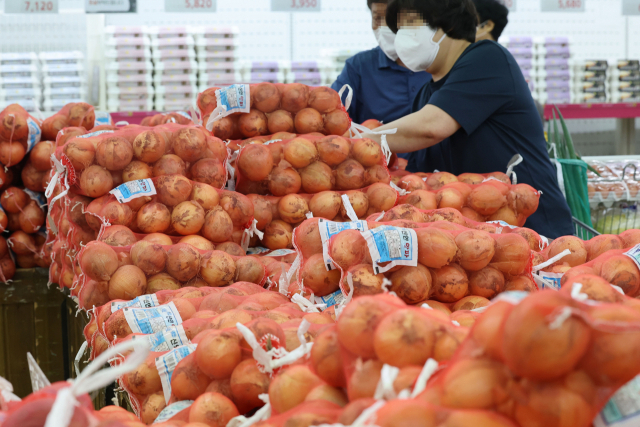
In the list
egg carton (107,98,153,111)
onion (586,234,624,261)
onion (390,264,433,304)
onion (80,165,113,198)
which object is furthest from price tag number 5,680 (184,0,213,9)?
onion (390,264,433,304)

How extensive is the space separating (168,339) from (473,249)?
1.82ft

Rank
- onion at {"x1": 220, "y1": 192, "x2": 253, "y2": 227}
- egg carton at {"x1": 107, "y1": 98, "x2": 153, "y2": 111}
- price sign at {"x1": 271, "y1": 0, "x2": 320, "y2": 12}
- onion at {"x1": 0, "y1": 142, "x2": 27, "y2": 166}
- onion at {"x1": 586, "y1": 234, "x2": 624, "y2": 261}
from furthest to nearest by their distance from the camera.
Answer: egg carton at {"x1": 107, "y1": 98, "x2": 153, "y2": 111} → price sign at {"x1": 271, "y1": 0, "x2": 320, "y2": 12} → onion at {"x1": 0, "y1": 142, "x2": 27, "y2": 166} → onion at {"x1": 220, "y1": 192, "x2": 253, "y2": 227} → onion at {"x1": 586, "y1": 234, "x2": 624, "y2": 261}

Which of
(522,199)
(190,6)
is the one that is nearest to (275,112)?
(522,199)

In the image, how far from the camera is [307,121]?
6.26 ft

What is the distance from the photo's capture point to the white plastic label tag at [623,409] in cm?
46

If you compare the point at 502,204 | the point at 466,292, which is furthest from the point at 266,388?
the point at 502,204

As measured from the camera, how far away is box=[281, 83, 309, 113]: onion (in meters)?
1.91

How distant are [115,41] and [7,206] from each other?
8.67 feet

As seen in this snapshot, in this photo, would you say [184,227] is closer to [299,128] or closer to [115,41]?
[299,128]

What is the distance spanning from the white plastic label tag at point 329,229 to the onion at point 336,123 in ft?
2.68

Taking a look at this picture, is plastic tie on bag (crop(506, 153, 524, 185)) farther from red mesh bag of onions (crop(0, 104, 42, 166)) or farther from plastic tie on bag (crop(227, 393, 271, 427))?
red mesh bag of onions (crop(0, 104, 42, 166))

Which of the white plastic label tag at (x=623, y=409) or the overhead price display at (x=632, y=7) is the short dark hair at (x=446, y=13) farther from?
the overhead price display at (x=632, y=7)

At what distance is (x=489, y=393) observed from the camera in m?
0.45

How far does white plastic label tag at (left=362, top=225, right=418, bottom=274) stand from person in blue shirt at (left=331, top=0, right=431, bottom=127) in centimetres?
209
